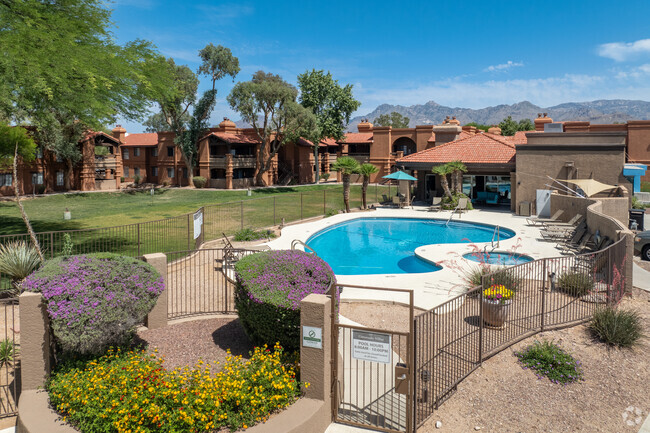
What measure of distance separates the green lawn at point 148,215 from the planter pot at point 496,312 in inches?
397

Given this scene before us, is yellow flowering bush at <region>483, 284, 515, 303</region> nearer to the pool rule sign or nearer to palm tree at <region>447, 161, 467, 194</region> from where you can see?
the pool rule sign

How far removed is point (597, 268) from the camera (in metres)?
12.9

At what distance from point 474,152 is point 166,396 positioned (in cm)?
3302

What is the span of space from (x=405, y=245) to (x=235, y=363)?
1677 cm

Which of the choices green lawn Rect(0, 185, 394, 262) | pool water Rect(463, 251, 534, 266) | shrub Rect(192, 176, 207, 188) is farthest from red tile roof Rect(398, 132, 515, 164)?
shrub Rect(192, 176, 207, 188)

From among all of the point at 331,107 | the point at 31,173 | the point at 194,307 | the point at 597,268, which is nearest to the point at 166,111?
the point at 31,173

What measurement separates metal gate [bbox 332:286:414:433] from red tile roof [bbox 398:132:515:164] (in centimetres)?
2855

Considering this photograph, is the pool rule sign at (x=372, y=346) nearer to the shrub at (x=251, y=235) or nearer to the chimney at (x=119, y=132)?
the shrub at (x=251, y=235)

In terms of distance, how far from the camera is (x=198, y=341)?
9547 mm

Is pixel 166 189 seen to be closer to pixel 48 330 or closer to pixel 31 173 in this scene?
pixel 31 173

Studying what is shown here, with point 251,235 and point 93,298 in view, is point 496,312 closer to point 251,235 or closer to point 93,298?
point 93,298

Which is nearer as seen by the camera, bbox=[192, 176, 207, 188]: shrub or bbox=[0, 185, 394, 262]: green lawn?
bbox=[0, 185, 394, 262]: green lawn

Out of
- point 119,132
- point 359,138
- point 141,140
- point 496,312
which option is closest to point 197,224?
point 496,312

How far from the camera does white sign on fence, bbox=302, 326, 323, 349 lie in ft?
22.7
